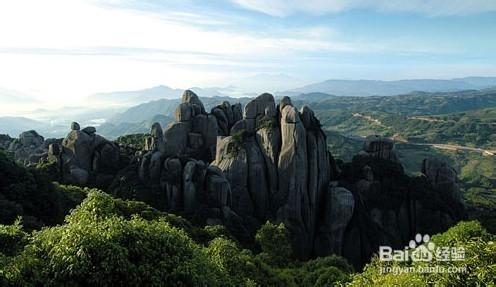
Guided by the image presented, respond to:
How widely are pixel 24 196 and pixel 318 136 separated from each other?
30.5m

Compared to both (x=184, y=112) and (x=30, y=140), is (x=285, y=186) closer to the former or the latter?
(x=184, y=112)

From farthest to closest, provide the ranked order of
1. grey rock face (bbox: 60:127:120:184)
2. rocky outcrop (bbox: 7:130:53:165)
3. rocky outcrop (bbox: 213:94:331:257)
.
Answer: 1. rocky outcrop (bbox: 7:130:53:165)
2. grey rock face (bbox: 60:127:120:184)
3. rocky outcrop (bbox: 213:94:331:257)

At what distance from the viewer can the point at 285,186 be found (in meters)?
46.6

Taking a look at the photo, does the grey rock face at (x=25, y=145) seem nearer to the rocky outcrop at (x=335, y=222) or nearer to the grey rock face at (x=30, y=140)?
the grey rock face at (x=30, y=140)

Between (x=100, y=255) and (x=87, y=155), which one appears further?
(x=87, y=155)

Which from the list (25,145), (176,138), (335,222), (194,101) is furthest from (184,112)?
(25,145)

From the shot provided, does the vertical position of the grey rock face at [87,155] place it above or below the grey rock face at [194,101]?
below

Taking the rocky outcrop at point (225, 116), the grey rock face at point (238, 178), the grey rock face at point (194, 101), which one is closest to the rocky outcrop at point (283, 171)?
the grey rock face at point (238, 178)

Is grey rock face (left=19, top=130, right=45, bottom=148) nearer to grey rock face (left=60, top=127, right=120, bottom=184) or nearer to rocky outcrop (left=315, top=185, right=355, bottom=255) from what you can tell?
grey rock face (left=60, top=127, right=120, bottom=184)

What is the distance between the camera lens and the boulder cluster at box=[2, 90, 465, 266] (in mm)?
43812

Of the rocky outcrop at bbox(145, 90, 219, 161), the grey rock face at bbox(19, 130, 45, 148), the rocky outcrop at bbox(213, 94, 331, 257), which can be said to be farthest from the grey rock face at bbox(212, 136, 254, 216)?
the grey rock face at bbox(19, 130, 45, 148)

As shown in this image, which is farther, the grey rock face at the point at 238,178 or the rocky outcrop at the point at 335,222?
the grey rock face at the point at 238,178

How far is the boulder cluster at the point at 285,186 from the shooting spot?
1725 inches

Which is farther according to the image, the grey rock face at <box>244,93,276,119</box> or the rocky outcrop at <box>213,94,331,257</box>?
the grey rock face at <box>244,93,276,119</box>
